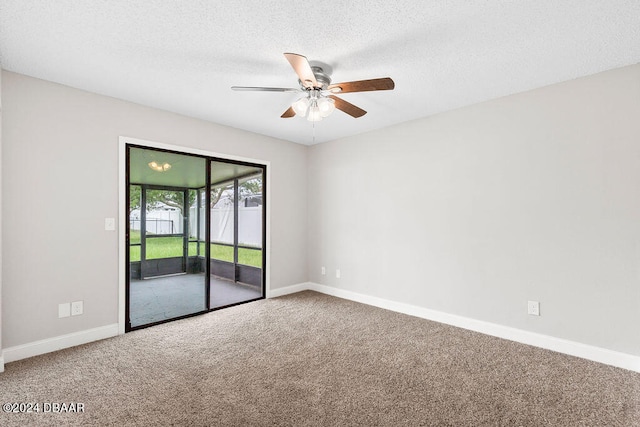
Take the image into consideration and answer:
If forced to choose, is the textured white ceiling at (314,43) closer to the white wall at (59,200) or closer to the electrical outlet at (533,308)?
the white wall at (59,200)

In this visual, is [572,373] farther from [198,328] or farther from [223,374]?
[198,328]

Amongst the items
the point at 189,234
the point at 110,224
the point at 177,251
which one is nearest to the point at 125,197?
the point at 110,224

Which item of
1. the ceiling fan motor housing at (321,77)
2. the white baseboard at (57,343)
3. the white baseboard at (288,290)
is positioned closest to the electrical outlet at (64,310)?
the white baseboard at (57,343)

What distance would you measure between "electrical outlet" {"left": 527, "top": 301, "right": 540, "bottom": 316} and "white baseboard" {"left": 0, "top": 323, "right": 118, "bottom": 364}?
4.20m

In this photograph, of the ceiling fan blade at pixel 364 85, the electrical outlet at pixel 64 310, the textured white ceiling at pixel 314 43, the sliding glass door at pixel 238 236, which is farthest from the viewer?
the sliding glass door at pixel 238 236

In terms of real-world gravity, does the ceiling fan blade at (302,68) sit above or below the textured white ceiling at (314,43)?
below

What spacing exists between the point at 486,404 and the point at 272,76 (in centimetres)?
301

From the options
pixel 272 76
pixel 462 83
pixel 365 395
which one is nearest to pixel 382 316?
pixel 365 395

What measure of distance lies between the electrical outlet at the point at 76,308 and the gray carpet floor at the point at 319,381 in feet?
1.11

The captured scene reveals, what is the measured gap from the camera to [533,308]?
2959 millimetres

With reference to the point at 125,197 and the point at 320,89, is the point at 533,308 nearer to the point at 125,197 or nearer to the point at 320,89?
the point at 320,89

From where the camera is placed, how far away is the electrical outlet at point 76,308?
115 inches

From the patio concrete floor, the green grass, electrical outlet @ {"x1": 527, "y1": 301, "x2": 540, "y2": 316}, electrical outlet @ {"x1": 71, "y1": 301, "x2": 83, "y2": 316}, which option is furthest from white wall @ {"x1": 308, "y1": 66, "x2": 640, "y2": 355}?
electrical outlet @ {"x1": 71, "y1": 301, "x2": 83, "y2": 316}

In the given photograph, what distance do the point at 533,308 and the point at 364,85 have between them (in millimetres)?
2670
